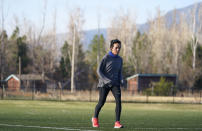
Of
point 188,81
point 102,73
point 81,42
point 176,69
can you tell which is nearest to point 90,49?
point 81,42

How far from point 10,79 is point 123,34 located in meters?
23.8

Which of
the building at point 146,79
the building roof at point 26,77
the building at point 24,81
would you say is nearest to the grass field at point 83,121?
the building at point 146,79

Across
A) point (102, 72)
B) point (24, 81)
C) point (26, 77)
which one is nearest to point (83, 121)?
point (102, 72)

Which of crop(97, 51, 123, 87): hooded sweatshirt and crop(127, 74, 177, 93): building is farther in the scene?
crop(127, 74, 177, 93): building

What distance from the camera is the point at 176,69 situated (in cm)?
7150

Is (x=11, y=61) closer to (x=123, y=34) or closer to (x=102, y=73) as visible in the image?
(x=123, y=34)

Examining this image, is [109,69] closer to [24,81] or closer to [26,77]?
[24,81]

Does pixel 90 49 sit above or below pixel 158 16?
below

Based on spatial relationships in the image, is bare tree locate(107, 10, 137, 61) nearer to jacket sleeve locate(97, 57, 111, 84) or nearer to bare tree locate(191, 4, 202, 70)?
bare tree locate(191, 4, 202, 70)

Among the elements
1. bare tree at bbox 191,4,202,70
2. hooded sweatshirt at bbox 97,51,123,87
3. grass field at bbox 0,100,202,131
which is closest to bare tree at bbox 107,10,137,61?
bare tree at bbox 191,4,202,70

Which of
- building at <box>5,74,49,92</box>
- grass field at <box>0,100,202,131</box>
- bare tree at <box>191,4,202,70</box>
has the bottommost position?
grass field at <box>0,100,202,131</box>

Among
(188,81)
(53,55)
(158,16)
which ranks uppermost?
(158,16)

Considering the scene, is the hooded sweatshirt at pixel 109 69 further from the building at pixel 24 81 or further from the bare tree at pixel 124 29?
the bare tree at pixel 124 29

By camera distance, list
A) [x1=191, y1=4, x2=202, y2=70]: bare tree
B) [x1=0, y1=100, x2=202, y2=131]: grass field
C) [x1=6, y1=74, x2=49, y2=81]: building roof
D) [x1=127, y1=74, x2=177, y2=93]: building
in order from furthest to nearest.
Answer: [x1=191, y1=4, x2=202, y2=70]: bare tree
[x1=6, y1=74, x2=49, y2=81]: building roof
[x1=127, y1=74, x2=177, y2=93]: building
[x1=0, y1=100, x2=202, y2=131]: grass field
